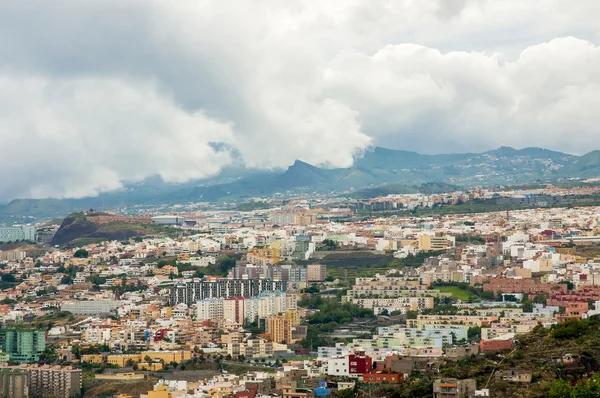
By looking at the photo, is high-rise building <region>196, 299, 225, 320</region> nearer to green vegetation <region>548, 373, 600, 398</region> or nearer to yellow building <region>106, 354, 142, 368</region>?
yellow building <region>106, 354, 142, 368</region>

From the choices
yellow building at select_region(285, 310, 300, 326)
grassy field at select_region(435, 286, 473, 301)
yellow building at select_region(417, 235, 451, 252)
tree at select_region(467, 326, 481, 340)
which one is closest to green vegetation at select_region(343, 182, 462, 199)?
yellow building at select_region(417, 235, 451, 252)

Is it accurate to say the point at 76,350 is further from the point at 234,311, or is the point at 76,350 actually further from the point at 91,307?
the point at 91,307

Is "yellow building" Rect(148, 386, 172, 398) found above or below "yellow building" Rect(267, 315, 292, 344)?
below

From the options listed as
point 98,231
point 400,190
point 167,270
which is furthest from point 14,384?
point 400,190

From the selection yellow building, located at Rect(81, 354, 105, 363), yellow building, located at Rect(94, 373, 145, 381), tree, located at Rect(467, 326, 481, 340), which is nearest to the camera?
yellow building, located at Rect(94, 373, 145, 381)

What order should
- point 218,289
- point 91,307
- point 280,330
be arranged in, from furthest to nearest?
point 218,289
point 91,307
point 280,330

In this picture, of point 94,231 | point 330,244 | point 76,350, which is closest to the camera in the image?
point 76,350

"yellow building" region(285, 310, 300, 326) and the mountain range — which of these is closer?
"yellow building" region(285, 310, 300, 326)

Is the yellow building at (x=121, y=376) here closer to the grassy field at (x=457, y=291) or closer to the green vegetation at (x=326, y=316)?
the green vegetation at (x=326, y=316)
